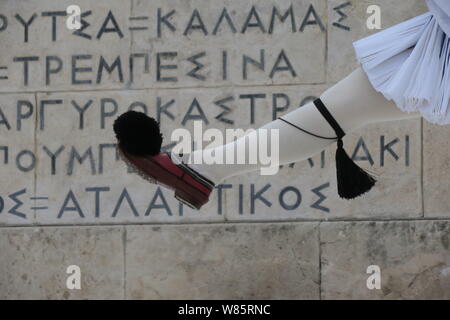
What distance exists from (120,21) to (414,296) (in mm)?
3022

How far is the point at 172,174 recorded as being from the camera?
163 inches

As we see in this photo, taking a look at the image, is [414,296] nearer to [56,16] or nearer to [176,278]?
[176,278]

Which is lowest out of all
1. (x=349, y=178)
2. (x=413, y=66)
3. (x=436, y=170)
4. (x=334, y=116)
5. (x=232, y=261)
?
(x=232, y=261)

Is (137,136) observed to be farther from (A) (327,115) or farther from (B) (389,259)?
(B) (389,259)

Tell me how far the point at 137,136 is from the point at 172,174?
216mm

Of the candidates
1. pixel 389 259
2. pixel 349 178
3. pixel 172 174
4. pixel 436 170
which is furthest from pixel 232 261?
pixel 172 174

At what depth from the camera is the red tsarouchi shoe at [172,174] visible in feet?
13.6

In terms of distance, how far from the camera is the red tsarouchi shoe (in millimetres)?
4137

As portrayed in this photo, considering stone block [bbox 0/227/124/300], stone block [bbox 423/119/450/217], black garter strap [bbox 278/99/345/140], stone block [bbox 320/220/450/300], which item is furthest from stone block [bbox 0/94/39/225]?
black garter strap [bbox 278/99/345/140]

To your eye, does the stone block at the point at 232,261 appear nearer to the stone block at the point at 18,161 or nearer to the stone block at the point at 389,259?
the stone block at the point at 389,259

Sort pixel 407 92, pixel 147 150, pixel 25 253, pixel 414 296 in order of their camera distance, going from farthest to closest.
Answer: pixel 25 253, pixel 414 296, pixel 147 150, pixel 407 92

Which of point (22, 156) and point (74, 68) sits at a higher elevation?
point (74, 68)

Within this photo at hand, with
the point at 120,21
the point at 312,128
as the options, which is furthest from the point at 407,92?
the point at 120,21

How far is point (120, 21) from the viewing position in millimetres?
7684
